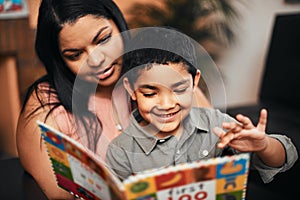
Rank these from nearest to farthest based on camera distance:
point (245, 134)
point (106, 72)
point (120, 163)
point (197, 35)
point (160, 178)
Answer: point (160, 178)
point (245, 134)
point (120, 163)
point (106, 72)
point (197, 35)

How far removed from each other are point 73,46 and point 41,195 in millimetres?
378

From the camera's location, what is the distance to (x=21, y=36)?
1.63m

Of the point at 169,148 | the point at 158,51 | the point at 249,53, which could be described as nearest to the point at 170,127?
the point at 169,148

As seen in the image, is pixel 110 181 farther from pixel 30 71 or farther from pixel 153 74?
pixel 30 71

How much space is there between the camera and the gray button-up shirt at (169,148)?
98 cm

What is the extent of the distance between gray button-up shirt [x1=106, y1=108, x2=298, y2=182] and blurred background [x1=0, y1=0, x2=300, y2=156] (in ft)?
0.44

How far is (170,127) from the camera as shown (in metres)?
0.96

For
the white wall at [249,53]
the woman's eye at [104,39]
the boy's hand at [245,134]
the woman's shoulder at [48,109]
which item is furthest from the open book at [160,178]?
the white wall at [249,53]

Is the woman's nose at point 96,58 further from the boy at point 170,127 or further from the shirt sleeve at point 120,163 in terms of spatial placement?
the shirt sleeve at point 120,163

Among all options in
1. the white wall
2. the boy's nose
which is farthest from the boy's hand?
the white wall

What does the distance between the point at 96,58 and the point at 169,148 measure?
0.29m

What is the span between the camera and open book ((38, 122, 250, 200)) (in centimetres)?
76

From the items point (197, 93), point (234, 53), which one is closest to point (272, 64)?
point (234, 53)

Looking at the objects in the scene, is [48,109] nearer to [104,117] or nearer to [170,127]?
[104,117]
